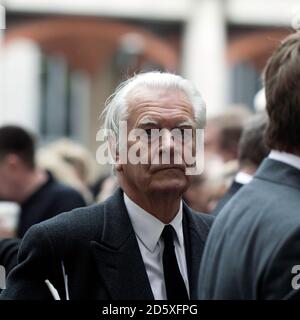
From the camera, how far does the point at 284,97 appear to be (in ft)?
6.15

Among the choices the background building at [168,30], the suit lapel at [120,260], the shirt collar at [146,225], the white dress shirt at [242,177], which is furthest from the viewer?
the background building at [168,30]

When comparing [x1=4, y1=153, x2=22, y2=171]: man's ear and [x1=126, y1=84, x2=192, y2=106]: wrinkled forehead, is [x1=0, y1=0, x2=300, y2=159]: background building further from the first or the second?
[x1=126, y1=84, x2=192, y2=106]: wrinkled forehead

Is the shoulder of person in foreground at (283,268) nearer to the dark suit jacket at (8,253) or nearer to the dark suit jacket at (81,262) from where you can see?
the dark suit jacket at (81,262)

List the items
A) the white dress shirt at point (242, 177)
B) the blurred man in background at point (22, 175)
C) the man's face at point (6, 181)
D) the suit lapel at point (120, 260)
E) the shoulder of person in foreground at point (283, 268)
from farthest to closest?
the man's face at point (6, 181) → the blurred man in background at point (22, 175) → the white dress shirt at point (242, 177) → the suit lapel at point (120, 260) → the shoulder of person in foreground at point (283, 268)

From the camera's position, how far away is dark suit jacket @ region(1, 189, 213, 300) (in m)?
2.13

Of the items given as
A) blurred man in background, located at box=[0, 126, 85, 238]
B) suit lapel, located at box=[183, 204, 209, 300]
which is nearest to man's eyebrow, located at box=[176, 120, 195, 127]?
suit lapel, located at box=[183, 204, 209, 300]

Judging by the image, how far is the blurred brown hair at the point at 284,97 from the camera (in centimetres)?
186

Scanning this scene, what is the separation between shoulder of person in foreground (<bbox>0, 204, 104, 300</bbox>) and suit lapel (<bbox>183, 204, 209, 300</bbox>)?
0.25 meters

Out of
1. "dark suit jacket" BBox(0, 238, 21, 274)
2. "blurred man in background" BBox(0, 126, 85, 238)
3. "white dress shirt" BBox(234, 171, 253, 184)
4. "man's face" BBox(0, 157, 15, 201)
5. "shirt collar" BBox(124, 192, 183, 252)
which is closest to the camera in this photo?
"shirt collar" BBox(124, 192, 183, 252)

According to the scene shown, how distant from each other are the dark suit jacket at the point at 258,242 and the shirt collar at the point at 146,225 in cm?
28

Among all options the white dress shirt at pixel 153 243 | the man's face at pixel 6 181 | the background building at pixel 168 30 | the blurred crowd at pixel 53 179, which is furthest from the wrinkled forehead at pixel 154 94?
the background building at pixel 168 30

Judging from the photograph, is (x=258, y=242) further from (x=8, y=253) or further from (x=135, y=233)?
(x=8, y=253)

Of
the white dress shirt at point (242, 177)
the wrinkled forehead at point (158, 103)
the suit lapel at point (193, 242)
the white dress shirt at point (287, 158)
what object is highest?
the wrinkled forehead at point (158, 103)

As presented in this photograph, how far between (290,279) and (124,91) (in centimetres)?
79
